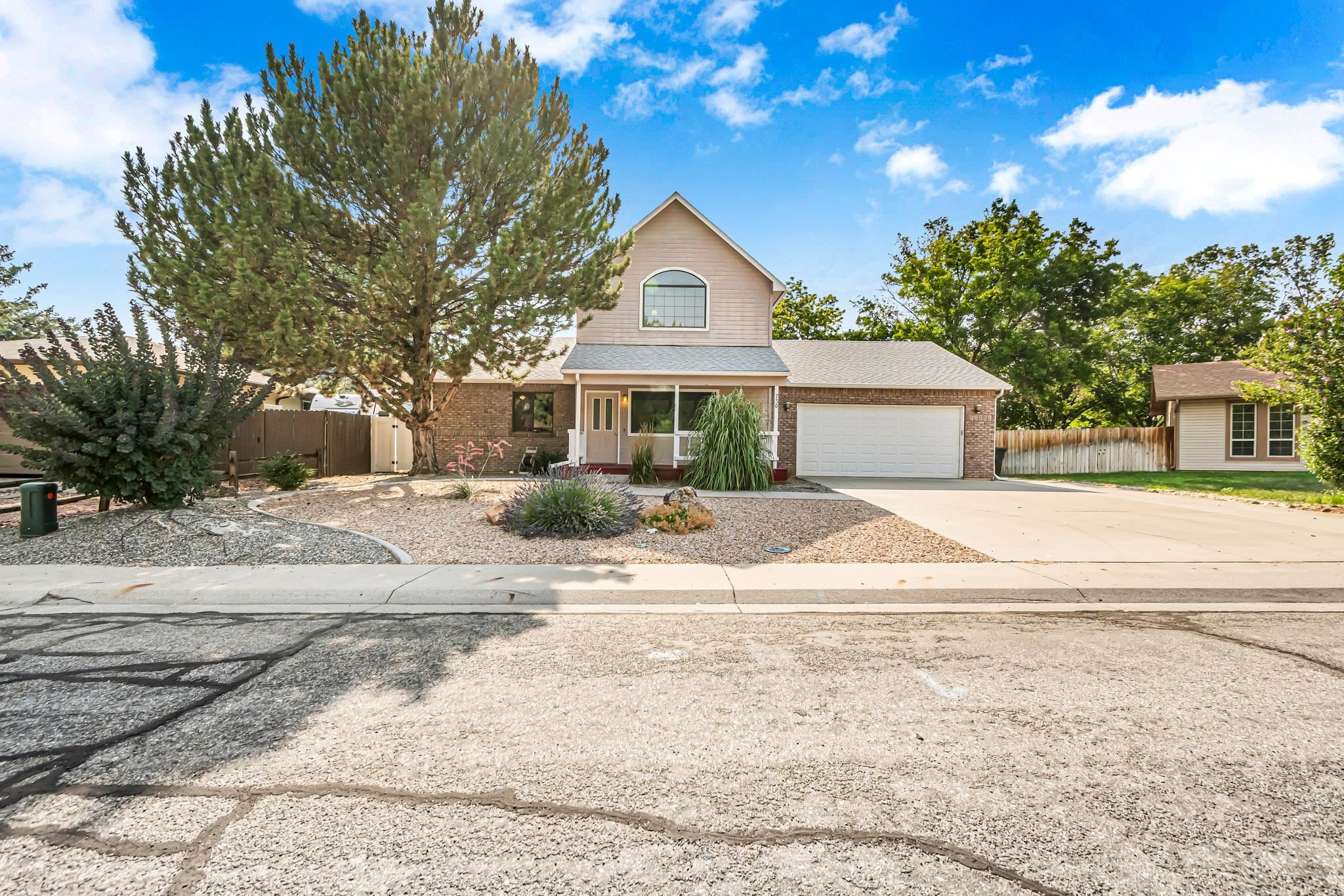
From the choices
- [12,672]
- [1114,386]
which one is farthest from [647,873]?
[1114,386]

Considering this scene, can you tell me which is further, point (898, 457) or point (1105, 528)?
point (898, 457)

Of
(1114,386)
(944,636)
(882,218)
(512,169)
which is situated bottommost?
(944,636)

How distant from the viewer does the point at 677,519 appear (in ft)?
29.3

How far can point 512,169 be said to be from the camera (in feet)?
46.0

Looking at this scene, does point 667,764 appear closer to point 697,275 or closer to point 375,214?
point 375,214

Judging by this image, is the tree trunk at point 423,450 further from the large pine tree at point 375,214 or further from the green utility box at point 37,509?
the green utility box at point 37,509

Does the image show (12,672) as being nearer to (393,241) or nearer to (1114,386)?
(393,241)

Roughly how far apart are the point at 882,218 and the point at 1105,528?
22928 millimetres

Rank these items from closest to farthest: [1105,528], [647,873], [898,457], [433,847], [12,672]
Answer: [647,873] < [433,847] < [12,672] < [1105,528] < [898,457]

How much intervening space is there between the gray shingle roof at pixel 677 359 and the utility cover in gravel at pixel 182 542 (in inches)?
355

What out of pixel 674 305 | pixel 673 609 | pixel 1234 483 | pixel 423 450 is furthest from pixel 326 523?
pixel 1234 483

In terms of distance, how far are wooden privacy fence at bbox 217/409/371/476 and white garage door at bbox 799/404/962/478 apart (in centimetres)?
1305

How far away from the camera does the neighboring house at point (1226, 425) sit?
73.2 feet

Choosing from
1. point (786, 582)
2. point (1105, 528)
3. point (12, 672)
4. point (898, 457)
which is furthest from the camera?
point (898, 457)
